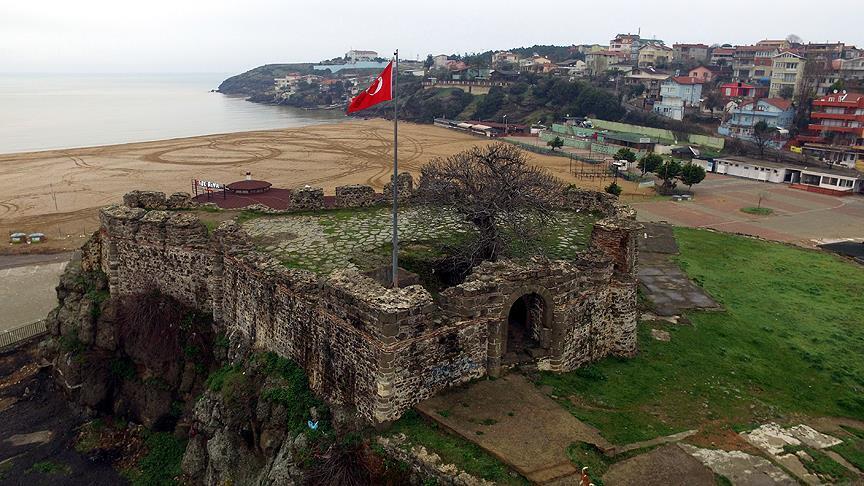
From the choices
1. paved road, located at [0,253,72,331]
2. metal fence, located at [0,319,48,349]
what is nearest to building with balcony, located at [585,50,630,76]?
paved road, located at [0,253,72,331]

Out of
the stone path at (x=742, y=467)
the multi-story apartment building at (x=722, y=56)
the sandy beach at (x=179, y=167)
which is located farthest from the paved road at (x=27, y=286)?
the multi-story apartment building at (x=722, y=56)

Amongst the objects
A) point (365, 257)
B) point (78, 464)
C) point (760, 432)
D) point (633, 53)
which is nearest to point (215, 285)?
point (365, 257)

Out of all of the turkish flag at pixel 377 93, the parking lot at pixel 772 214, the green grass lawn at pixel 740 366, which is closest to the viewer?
the turkish flag at pixel 377 93

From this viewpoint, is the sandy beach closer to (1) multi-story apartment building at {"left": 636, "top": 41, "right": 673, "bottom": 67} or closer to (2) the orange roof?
(2) the orange roof

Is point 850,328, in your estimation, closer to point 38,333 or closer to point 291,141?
point 38,333

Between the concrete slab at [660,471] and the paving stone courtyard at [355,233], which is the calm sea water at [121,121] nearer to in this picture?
the paving stone courtyard at [355,233]
